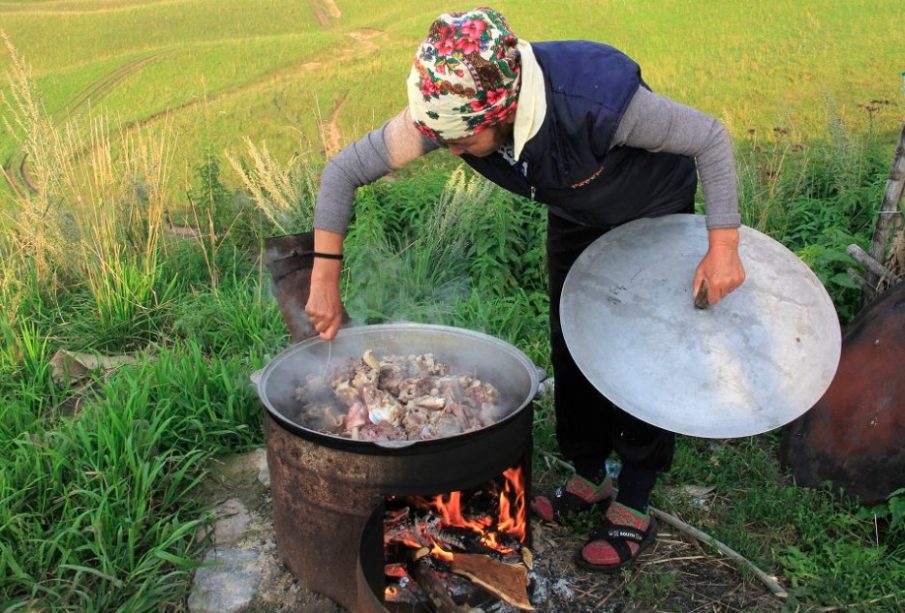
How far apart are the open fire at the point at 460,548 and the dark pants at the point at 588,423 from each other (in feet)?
1.51

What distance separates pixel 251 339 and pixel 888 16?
7819mm

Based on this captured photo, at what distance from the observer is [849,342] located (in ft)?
11.7

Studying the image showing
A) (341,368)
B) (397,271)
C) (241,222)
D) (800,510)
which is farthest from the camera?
(241,222)

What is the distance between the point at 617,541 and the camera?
9.55ft

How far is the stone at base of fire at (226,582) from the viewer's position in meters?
2.69

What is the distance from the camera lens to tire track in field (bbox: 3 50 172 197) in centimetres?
573

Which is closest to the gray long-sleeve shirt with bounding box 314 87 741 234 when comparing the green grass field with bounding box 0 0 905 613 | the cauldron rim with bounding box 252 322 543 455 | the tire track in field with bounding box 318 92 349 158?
the cauldron rim with bounding box 252 322 543 455

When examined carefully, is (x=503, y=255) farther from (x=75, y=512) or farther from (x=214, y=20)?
(x=214, y=20)

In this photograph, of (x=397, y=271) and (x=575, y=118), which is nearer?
(x=575, y=118)

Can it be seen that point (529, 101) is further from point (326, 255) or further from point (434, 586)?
point (434, 586)

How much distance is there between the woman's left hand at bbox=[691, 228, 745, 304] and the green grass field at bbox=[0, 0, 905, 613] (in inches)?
47.9

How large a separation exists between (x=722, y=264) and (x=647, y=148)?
0.43 m

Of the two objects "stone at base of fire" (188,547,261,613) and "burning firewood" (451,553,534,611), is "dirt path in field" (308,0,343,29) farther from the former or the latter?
"burning firewood" (451,553,534,611)

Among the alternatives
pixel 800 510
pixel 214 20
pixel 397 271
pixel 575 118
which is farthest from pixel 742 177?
pixel 214 20
